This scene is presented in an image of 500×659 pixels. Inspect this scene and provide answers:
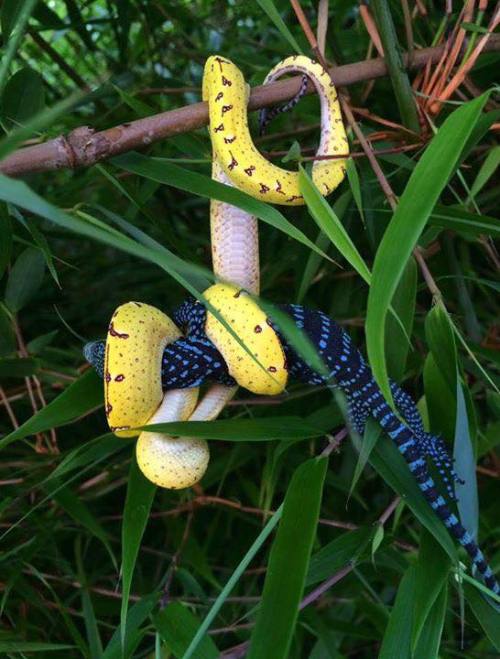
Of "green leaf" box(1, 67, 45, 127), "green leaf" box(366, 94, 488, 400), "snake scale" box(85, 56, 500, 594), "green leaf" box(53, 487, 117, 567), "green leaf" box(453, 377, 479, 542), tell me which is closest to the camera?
"green leaf" box(366, 94, 488, 400)

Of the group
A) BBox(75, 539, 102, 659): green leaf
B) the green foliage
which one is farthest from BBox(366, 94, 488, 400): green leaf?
BBox(75, 539, 102, 659): green leaf

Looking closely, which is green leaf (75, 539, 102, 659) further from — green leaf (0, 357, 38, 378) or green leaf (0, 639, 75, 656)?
green leaf (0, 357, 38, 378)

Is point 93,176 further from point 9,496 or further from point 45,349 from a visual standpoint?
point 9,496

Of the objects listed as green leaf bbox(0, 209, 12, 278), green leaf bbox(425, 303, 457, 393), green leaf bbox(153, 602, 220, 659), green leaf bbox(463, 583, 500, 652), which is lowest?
green leaf bbox(153, 602, 220, 659)

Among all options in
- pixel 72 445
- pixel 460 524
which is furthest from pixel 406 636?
pixel 72 445

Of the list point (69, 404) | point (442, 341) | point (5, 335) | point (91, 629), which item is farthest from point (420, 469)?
point (5, 335)

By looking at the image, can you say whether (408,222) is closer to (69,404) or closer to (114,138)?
(114,138)
